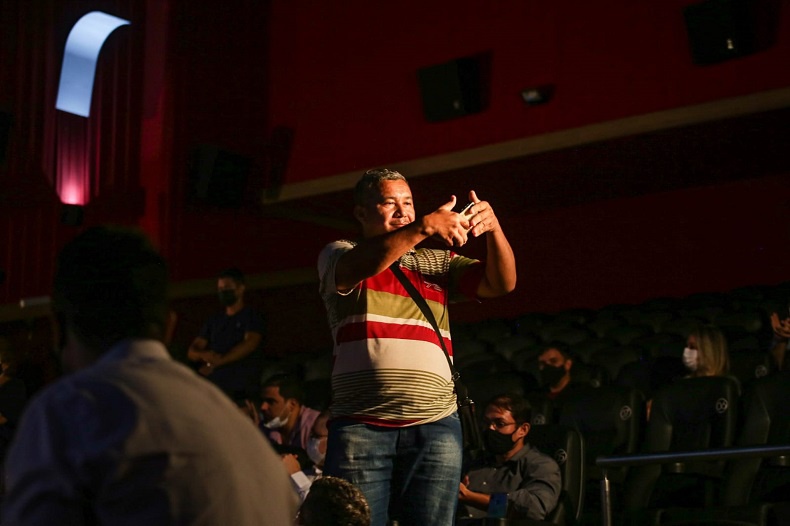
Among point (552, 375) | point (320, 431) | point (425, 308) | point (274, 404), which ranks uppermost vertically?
point (425, 308)

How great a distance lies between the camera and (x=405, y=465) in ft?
7.87

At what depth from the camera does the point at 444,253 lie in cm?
264

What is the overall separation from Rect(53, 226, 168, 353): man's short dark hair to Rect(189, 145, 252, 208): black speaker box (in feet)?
26.7

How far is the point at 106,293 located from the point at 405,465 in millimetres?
1329

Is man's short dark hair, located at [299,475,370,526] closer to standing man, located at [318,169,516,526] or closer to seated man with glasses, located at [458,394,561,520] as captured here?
standing man, located at [318,169,516,526]

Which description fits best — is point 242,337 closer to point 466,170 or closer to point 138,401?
point 466,170

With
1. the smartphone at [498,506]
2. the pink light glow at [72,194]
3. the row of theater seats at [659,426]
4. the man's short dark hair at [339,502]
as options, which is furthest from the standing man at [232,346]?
the man's short dark hair at [339,502]

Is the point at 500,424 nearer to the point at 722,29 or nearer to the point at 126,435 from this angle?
the point at 126,435

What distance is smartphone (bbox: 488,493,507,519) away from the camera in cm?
371

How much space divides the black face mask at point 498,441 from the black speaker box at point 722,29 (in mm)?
4289

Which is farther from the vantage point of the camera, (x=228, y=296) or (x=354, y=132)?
(x=354, y=132)

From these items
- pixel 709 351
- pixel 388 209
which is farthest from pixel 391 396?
pixel 709 351

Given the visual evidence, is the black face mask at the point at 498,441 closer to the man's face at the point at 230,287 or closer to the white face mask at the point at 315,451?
the white face mask at the point at 315,451

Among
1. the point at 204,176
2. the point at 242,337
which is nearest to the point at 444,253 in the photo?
the point at 242,337
